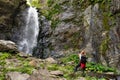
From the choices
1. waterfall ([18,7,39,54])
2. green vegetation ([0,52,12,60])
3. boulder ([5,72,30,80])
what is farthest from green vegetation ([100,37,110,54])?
waterfall ([18,7,39,54])

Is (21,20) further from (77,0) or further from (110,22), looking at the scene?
(110,22)

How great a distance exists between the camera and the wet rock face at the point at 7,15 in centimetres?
2607

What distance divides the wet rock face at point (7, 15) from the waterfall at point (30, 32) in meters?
1.61

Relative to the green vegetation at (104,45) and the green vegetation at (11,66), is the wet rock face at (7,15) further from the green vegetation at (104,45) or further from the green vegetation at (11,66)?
the green vegetation at (104,45)

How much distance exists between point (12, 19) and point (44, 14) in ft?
12.6

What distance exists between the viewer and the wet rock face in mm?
26072

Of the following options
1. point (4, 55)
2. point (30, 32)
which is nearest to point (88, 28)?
point (4, 55)

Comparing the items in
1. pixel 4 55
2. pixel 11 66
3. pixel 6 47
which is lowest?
pixel 11 66

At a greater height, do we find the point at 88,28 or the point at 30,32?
the point at 30,32

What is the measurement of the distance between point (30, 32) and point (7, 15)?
136 inches

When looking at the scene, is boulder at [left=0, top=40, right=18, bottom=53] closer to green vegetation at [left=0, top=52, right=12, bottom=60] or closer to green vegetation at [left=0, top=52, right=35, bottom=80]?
green vegetation at [left=0, top=52, right=12, bottom=60]

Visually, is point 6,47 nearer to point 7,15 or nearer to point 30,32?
point 7,15

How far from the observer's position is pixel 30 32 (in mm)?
28422

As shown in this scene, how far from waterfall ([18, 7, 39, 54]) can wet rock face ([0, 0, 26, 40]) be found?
5.27 feet
